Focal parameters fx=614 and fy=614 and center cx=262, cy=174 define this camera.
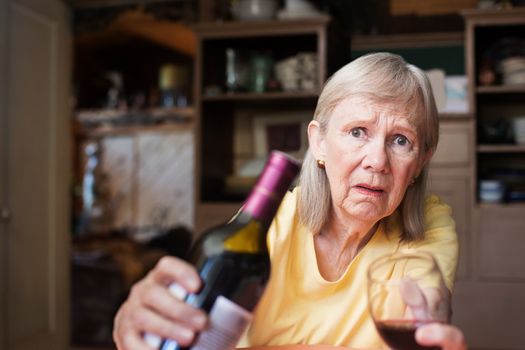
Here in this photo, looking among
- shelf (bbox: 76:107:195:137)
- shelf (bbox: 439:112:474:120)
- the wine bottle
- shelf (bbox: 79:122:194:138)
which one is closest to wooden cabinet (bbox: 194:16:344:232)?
shelf (bbox: 439:112:474:120)

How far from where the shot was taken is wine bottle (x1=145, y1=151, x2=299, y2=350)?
276 millimetres

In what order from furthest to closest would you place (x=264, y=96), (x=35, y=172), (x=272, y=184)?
(x=35, y=172) < (x=264, y=96) < (x=272, y=184)

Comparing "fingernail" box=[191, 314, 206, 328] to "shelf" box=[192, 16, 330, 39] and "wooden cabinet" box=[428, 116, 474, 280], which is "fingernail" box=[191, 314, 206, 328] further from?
"shelf" box=[192, 16, 330, 39]

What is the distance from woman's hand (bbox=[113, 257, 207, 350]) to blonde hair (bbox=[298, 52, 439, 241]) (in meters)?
0.13

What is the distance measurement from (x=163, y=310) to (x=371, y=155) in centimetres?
14

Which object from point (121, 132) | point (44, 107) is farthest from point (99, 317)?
point (121, 132)

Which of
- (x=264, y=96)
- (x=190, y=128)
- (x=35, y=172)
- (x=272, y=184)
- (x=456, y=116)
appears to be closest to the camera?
(x=272, y=184)

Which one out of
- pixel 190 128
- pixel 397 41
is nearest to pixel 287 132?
pixel 397 41

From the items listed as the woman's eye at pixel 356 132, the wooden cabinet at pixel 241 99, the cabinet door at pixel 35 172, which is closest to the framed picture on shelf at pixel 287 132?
the wooden cabinet at pixel 241 99

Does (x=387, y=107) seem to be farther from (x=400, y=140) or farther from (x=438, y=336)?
(x=438, y=336)

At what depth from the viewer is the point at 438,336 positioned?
302 millimetres

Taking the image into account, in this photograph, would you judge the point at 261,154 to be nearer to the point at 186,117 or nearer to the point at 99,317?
the point at 99,317

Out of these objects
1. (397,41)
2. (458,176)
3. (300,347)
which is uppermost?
(397,41)

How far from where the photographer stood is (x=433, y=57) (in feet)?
1.54
